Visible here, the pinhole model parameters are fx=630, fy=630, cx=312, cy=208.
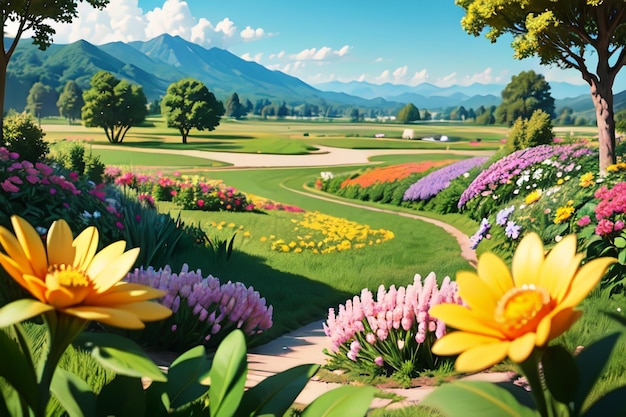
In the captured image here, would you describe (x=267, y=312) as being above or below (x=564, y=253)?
below

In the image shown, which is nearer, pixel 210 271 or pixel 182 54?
pixel 210 271

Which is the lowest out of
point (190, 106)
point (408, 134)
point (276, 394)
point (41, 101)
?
point (408, 134)

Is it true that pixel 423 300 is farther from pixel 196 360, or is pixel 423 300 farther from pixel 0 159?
pixel 0 159

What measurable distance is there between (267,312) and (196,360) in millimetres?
2746

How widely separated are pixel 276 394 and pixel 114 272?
0.51m

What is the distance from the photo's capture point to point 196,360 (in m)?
1.43

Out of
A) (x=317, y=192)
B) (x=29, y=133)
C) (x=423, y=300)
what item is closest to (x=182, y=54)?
(x=317, y=192)

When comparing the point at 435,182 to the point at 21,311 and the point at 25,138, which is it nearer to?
the point at 25,138

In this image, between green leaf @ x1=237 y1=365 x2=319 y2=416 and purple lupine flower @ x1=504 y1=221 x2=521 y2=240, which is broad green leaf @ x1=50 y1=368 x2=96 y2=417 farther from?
purple lupine flower @ x1=504 y1=221 x2=521 y2=240

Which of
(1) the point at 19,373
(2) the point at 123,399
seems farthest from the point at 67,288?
(2) the point at 123,399

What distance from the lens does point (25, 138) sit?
870cm

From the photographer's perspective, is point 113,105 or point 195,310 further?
point 113,105

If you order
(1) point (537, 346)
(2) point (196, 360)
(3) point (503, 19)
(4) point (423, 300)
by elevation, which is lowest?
(4) point (423, 300)

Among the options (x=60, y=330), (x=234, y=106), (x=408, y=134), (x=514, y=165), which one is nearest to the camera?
(x=60, y=330)
